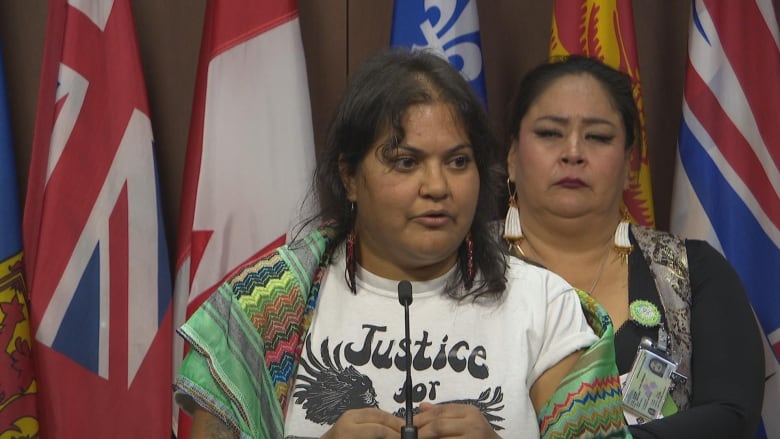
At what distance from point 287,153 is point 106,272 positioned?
0.51 m

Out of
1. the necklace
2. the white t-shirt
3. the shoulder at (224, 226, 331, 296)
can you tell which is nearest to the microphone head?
the white t-shirt

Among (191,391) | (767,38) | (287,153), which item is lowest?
(191,391)

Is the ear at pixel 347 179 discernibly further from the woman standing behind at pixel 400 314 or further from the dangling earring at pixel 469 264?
the dangling earring at pixel 469 264

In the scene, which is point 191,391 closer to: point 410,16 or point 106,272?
point 106,272

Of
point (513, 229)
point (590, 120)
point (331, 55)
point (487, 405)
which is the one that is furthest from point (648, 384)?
point (331, 55)

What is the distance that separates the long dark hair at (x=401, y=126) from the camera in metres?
1.62

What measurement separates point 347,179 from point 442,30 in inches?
44.8

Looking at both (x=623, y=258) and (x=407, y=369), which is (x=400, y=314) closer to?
(x=407, y=369)

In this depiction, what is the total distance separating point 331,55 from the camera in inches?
118

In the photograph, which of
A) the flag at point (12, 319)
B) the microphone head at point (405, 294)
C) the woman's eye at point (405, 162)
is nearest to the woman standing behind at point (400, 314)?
the woman's eye at point (405, 162)

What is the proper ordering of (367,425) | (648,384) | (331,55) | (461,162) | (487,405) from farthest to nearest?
1. (331,55)
2. (648,384)
3. (461,162)
4. (487,405)
5. (367,425)

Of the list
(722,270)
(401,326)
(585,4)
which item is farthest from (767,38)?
(401,326)

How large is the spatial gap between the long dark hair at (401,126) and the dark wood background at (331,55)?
3.93ft

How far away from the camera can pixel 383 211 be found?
1629 mm
